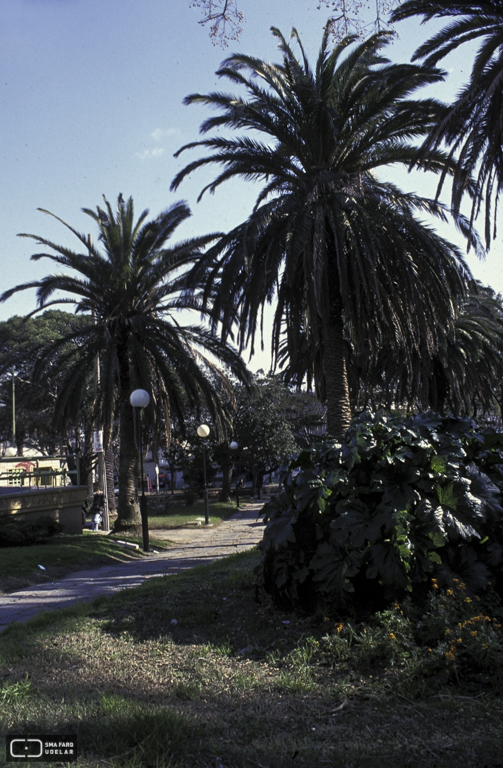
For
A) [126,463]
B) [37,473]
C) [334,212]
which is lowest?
[37,473]

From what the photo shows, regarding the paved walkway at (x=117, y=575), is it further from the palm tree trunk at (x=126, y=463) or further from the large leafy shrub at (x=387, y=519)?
the large leafy shrub at (x=387, y=519)

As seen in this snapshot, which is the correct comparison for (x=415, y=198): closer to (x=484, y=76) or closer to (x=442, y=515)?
(x=484, y=76)

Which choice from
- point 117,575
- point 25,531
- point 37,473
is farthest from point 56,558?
point 37,473

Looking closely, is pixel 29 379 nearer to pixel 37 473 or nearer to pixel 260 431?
pixel 260 431

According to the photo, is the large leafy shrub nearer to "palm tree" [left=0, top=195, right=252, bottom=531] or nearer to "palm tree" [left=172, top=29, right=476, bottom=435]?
"palm tree" [left=172, top=29, right=476, bottom=435]

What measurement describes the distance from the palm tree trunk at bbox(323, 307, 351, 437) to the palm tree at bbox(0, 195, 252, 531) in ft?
17.5

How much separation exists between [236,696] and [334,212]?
909cm

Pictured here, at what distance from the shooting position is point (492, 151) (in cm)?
855

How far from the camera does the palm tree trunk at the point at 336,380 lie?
11.1 meters

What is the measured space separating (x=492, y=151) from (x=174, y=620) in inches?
302

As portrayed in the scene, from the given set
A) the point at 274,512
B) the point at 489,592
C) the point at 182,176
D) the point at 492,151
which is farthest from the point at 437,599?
the point at 182,176

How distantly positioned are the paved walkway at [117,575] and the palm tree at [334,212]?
13.9 feet

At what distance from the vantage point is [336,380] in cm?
1124

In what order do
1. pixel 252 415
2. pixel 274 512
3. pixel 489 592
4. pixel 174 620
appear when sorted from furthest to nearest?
pixel 252 415 < pixel 274 512 < pixel 174 620 < pixel 489 592
